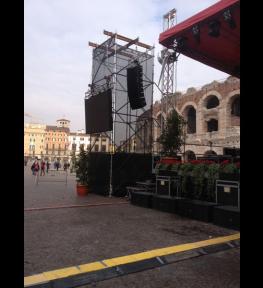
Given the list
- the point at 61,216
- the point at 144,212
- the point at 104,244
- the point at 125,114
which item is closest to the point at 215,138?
the point at 125,114

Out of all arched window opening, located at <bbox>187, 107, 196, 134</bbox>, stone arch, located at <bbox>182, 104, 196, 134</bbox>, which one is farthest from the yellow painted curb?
arched window opening, located at <bbox>187, 107, 196, 134</bbox>

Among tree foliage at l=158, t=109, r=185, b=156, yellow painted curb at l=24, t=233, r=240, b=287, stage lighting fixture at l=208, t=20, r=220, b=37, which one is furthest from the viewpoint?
tree foliage at l=158, t=109, r=185, b=156

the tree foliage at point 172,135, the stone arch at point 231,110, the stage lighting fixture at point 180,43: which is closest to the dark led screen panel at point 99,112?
the tree foliage at point 172,135

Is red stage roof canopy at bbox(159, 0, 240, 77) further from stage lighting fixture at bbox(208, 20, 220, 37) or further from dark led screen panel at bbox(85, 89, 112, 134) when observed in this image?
dark led screen panel at bbox(85, 89, 112, 134)

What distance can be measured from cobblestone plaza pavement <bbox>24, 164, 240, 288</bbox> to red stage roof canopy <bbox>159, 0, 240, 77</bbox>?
649cm

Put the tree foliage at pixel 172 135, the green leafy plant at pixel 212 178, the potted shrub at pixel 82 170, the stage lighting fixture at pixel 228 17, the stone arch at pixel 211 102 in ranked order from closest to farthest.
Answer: the green leafy plant at pixel 212 178 < the stage lighting fixture at pixel 228 17 < the tree foliage at pixel 172 135 < the potted shrub at pixel 82 170 < the stone arch at pixel 211 102

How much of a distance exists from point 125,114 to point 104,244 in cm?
973

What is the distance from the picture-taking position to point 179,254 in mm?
5078

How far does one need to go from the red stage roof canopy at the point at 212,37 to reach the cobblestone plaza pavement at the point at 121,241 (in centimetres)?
649

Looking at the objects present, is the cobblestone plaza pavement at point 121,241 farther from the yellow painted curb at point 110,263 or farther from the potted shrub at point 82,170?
the potted shrub at point 82,170

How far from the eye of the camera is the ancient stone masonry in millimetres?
28445

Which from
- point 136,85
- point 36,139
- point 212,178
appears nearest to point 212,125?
point 136,85

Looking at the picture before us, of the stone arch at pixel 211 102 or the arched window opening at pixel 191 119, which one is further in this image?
the arched window opening at pixel 191 119

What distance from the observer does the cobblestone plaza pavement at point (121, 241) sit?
408 cm
